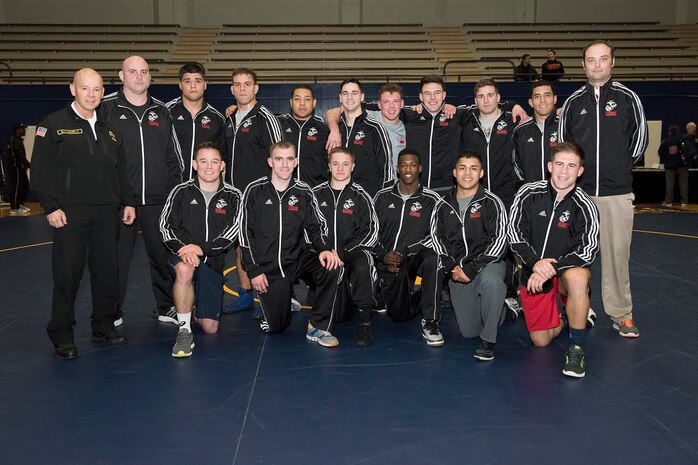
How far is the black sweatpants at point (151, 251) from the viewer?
5320 millimetres

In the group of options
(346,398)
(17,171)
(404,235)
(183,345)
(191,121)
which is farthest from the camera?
(17,171)

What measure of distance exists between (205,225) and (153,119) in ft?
3.55

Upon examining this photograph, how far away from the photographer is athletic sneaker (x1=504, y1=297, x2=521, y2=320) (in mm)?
5531

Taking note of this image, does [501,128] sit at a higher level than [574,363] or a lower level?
higher

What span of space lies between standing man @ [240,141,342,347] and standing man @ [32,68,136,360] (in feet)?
3.78

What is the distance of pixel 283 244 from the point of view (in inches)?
204

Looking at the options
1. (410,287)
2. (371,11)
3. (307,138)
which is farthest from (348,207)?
(371,11)

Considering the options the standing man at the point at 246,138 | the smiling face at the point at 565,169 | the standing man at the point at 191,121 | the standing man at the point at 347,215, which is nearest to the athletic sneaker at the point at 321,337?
the standing man at the point at 347,215

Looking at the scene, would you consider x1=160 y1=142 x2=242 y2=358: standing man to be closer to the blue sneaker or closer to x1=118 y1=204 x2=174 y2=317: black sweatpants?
x1=118 y1=204 x2=174 y2=317: black sweatpants

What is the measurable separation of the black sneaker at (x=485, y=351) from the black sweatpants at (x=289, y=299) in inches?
47.6

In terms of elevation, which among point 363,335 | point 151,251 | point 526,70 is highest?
point 526,70

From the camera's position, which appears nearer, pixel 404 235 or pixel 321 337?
pixel 321 337

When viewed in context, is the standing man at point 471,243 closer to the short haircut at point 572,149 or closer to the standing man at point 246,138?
the short haircut at point 572,149

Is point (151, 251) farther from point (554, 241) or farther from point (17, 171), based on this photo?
point (17, 171)
